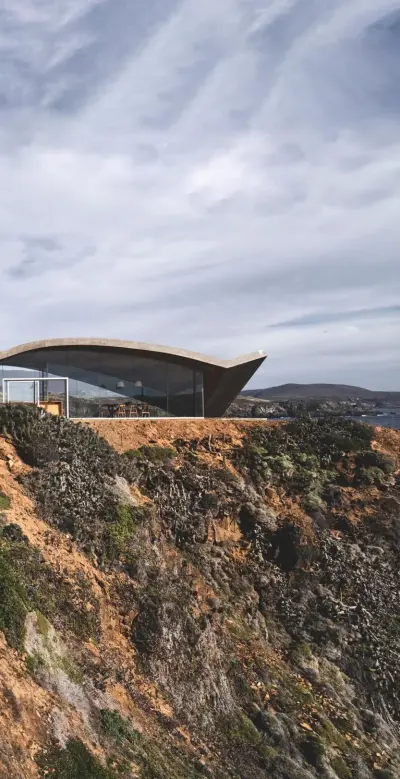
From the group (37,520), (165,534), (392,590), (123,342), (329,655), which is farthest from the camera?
(123,342)

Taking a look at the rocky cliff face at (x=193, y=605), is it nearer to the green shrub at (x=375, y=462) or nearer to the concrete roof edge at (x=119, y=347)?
the green shrub at (x=375, y=462)

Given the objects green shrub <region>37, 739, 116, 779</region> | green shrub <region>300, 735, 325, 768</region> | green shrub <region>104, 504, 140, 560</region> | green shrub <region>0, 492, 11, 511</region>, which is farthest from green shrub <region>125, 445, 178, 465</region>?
green shrub <region>37, 739, 116, 779</region>

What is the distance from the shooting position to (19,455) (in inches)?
810

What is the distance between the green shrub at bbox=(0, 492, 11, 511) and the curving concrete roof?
43.7 ft

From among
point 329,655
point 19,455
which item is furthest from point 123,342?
point 329,655

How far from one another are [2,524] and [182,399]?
16.8 metres

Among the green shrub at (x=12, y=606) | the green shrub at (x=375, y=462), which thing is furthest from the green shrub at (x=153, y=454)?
the green shrub at (x=12, y=606)

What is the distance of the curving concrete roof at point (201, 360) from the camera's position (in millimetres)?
30219

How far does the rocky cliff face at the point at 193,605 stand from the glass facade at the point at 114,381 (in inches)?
121

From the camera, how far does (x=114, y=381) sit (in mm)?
31016

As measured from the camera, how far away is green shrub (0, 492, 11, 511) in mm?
17234

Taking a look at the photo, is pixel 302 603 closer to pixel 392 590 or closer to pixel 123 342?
pixel 392 590

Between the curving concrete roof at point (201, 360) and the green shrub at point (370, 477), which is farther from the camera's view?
the curving concrete roof at point (201, 360)

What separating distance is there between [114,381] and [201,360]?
14.8ft
